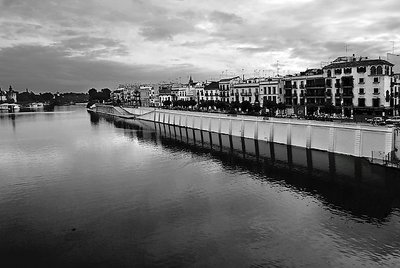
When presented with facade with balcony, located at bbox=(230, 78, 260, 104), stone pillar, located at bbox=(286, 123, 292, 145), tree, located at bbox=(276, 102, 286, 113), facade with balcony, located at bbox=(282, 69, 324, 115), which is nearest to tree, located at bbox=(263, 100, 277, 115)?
tree, located at bbox=(276, 102, 286, 113)

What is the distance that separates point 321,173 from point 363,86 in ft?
124

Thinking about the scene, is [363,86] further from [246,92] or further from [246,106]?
[246,92]

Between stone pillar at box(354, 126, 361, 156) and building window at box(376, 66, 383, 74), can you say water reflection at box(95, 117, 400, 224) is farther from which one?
building window at box(376, 66, 383, 74)

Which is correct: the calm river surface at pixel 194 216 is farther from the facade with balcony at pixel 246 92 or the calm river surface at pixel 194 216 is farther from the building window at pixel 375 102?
the facade with balcony at pixel 246 92

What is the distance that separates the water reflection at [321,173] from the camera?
1566 inches

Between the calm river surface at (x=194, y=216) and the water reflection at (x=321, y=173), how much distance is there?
22 centimetres

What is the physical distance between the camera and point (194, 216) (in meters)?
36.9

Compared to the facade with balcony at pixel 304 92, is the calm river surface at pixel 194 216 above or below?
below

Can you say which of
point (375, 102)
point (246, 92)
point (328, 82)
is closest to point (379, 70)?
point (375, 102)

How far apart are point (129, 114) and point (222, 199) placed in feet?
493

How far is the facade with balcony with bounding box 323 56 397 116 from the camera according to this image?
78.7 m

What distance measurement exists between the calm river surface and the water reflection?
22cm

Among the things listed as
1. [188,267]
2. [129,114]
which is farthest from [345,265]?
[129,114]

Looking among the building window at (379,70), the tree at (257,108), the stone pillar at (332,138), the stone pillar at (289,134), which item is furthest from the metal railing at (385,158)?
the tree at (257,108)
